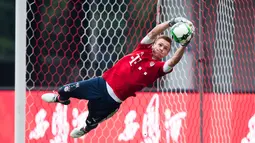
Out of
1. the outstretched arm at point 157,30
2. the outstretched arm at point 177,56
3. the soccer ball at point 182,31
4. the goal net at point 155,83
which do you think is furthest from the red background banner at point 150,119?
the soccer ball at point 182,31

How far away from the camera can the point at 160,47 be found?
3557mm

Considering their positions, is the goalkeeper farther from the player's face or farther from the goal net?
the goal net

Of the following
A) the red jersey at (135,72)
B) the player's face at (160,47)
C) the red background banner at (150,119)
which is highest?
the player's face at (160,47)

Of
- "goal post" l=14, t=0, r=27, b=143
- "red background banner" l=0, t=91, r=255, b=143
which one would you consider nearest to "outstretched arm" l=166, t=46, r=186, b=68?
"goal post" l=14, t=0, r=27, b=143

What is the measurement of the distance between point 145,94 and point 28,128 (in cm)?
99

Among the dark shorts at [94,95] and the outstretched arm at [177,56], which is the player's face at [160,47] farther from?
the dark shorts at [94,95]

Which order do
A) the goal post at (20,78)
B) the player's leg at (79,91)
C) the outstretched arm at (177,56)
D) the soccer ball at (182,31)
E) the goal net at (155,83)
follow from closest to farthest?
the goal post at (20,78) < the soccer ball at (182,31) < the outstretched arm at (177,56) < the player's leg at (79,91) < the goal net at (155,83)

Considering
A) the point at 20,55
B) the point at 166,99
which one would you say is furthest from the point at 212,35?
the point at 20,55

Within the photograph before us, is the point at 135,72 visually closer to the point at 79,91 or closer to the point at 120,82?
the point at 120,82

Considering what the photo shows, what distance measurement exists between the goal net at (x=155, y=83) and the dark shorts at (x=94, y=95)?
0.55m

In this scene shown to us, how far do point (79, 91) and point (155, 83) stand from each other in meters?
1.18

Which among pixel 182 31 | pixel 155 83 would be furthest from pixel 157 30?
pixel 155 83

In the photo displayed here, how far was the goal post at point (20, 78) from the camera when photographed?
284cm

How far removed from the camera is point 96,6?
14.3ft
